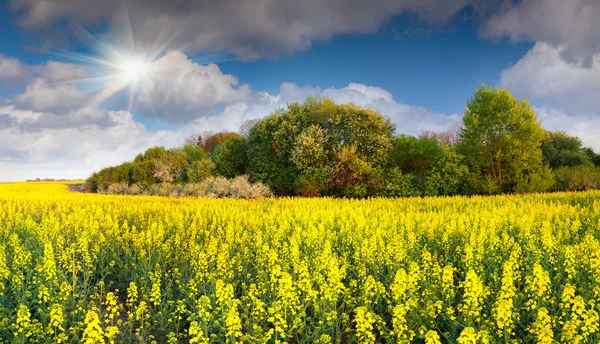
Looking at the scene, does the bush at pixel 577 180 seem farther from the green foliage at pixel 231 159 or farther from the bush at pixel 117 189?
the bush at pixel 117 189

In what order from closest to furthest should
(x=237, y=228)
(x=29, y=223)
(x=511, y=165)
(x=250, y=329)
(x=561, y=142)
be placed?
(x=250, y=329) → (x=237, y=228) → (x=29, y=223) → (x=511, y=165) → (x=561, y=142)

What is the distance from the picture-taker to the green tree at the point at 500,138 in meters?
31.2

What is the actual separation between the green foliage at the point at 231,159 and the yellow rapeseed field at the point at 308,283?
22620 millimetres

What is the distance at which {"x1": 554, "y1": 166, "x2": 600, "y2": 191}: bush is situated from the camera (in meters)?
31.3

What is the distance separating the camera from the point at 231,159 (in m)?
38.7

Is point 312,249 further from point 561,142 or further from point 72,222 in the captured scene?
point 561,142

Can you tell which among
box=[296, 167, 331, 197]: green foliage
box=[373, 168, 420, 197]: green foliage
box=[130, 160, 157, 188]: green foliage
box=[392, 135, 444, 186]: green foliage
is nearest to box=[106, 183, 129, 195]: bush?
box=[130, 160, 157, 188]: green foliage

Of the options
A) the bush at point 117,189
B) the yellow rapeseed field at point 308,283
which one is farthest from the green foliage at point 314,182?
the bush at point 117,189

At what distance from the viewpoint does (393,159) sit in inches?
1276

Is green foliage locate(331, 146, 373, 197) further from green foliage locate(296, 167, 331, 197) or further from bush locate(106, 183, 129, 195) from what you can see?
bush locate(106, 183, 129, 195)

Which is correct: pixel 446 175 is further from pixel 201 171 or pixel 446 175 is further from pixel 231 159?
pixel 201 171

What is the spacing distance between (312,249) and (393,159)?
24499mm

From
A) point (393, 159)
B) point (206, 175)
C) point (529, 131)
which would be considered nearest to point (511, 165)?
point (529, 131)

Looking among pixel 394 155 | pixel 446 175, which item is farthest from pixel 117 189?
pixel 446 175
